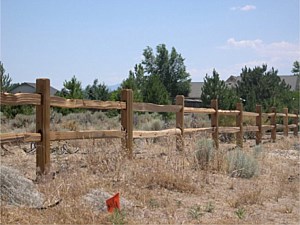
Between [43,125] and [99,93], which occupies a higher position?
[99,93]

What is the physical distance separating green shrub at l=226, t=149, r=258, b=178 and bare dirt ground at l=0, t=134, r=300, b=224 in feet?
0.39

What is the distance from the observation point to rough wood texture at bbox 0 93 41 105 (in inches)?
239

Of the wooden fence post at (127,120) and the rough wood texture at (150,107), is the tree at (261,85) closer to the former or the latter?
the rough wood texture at (150,107)

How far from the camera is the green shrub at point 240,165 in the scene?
8492 millimetres

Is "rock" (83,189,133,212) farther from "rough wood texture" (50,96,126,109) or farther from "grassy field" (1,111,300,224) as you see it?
"rough wood texture" (50,96,126,109)

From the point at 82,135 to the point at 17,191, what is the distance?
93.9 inches

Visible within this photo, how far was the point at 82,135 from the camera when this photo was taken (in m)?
7.54

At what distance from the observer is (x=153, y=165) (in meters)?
7.10

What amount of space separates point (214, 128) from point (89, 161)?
627cm

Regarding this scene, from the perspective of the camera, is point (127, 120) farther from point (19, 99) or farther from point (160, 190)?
point (19, 99)

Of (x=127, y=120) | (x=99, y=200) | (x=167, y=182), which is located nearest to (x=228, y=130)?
(x=127, y=120)

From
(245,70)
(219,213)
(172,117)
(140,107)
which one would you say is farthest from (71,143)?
(245,70)

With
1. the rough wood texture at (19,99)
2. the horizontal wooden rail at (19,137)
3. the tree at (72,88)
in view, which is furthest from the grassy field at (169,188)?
the tree at (72,88)

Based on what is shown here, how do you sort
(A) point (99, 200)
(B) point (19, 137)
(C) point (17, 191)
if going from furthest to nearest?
(B) point (19, 137)
(A) point (99, 200)
(C) point (17, 191)
